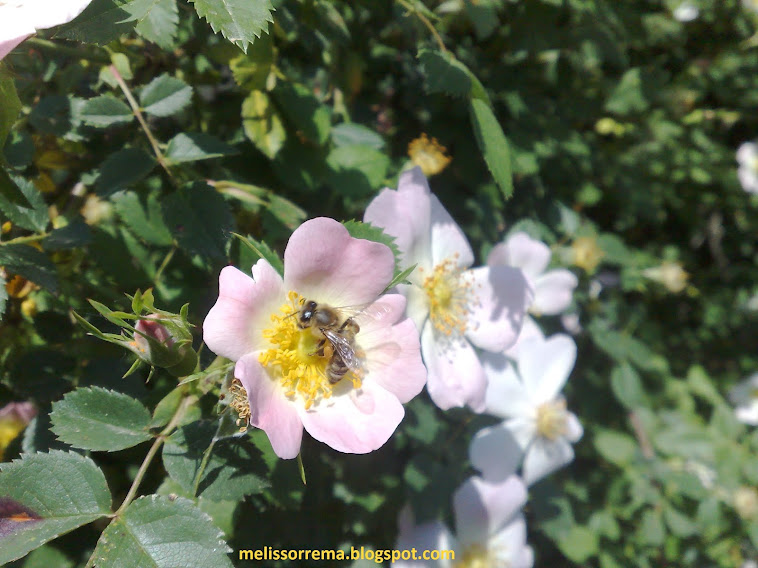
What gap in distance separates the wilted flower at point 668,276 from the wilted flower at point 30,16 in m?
2.33

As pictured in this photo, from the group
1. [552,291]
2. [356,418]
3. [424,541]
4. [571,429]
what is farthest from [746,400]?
[356,418]

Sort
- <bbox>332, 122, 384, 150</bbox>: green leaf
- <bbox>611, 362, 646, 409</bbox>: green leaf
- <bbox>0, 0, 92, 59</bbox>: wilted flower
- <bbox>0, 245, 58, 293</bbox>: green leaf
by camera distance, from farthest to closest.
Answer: <bbox>611, 362, 646, 409</bbox>: green leaf
<bbox>332, 122, 384, 150</bbox>: green leaf
<bbox>0, 245, 58, 293</bbox>: green leaf
<bbox>0, 0, 92, 59</bbox>: wilted flower

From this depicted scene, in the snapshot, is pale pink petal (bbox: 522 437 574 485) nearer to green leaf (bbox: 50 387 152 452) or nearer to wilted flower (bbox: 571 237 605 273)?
wilted flower (bbox: 571 237 605 273)

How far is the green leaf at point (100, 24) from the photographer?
87 cm

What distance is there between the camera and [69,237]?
114 cm

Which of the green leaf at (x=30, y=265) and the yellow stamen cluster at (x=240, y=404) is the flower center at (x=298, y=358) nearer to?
the yellow stamen cluster at (x=240, y=404)

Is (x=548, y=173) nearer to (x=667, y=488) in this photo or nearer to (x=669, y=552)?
(x=667, y=488)

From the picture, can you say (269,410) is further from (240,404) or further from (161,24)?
(161,24)

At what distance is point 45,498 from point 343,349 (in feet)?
1.68

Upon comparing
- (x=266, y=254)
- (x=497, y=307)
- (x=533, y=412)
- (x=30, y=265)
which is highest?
(x=30, y=265)

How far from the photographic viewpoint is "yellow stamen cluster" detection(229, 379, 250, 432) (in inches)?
34.4

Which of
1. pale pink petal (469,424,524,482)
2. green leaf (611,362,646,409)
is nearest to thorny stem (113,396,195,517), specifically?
pale pink petal (469,424,524,482)

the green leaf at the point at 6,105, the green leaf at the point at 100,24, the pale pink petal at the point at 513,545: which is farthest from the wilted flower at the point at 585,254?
the green leaf at the point at 6,105

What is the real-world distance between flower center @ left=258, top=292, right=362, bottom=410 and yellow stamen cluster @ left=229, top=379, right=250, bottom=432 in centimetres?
8
